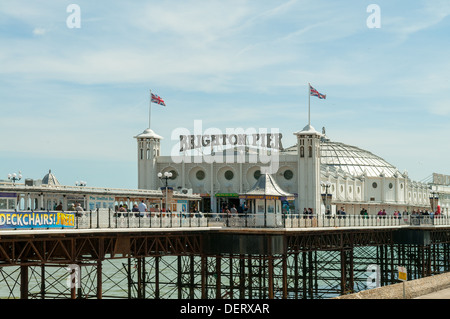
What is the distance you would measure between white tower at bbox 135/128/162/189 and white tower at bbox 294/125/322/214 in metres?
15.6

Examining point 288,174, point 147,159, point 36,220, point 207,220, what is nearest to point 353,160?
point 288,174

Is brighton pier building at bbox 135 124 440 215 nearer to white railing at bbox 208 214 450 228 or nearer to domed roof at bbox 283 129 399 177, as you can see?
white railing at bbox 208 214 450 228

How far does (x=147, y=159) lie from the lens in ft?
274

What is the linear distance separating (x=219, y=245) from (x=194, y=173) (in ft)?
118

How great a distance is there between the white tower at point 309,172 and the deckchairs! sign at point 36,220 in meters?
46.1

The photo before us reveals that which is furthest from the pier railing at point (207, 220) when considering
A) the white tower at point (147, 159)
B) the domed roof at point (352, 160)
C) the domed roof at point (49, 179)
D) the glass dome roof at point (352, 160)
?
the glass dome roof at point (352, 160)

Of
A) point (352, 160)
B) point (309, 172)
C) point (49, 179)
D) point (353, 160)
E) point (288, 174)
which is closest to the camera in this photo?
point (49, 179)

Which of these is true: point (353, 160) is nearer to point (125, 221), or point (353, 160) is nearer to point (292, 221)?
point (292, 221)

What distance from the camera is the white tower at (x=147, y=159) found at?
273ft

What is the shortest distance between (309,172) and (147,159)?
1763 cm

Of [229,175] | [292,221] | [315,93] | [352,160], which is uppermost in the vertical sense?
[315,93]

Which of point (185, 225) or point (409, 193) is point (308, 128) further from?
point (409, 193)
